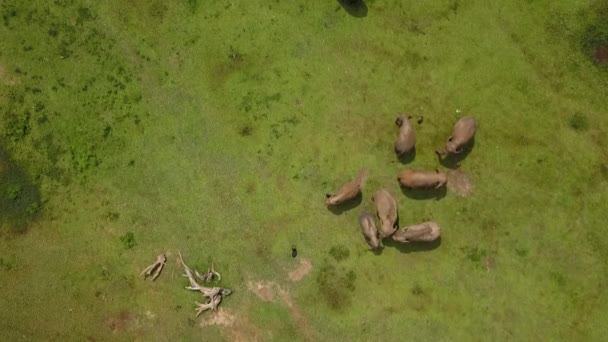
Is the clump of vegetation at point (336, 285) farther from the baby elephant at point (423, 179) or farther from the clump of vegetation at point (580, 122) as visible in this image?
the clump of vegetation at point (580, 122)

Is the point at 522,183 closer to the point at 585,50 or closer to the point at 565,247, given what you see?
the point at 565,247

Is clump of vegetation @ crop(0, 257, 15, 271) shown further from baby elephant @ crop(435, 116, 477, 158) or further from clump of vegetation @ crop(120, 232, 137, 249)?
baby elephant @ crop(435, 116, 477, 158)

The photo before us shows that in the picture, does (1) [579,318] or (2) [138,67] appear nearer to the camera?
(1) [579,318]

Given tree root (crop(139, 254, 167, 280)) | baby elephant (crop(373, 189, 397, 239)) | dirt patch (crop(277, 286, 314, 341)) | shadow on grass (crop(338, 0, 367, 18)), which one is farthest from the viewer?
shadow on grass (crop(338, 0, 367, 18))

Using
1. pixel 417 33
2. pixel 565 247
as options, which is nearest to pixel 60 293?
pixel 417 33

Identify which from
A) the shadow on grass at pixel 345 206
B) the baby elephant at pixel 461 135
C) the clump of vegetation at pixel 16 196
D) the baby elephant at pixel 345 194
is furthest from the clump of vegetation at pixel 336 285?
the clump of vegetation at pixel 16 196

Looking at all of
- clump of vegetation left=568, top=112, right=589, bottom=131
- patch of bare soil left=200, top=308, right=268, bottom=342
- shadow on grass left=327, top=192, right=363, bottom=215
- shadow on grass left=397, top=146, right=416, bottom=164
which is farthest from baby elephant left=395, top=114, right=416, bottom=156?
patch of bare soil left=200, top=308, right=268, bottom=342
